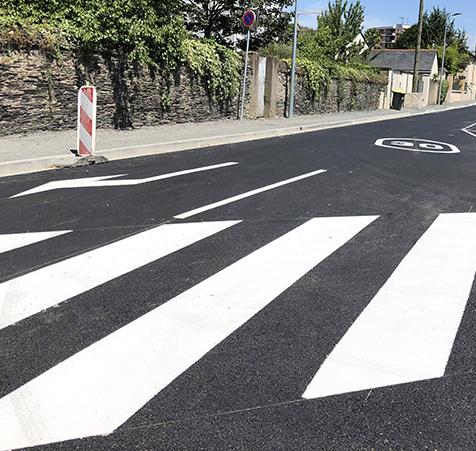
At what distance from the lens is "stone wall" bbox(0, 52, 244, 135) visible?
11.3 metres

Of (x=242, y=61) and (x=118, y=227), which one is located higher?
(x=242, y=61)

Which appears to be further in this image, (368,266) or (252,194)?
(252,194)

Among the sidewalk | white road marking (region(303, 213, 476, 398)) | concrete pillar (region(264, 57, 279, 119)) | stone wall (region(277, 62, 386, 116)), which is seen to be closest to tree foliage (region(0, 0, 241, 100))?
the sidewalk

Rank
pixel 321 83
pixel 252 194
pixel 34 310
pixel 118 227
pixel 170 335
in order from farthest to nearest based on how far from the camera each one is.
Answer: pixel 321 83
pixel 252 194
pixel 118 227
pixel 34 310
pixel 170 335

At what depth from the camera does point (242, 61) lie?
18.3 m

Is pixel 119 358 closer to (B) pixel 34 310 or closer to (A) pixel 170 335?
(A) pixel 170 335

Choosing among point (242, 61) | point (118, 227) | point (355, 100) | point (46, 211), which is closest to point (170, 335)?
point (118, 227)

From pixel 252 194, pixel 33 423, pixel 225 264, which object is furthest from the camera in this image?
pixel 252 194

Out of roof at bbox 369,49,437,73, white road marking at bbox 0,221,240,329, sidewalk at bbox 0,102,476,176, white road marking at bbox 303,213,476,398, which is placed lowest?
white road marking at bbox 303,213,476,398

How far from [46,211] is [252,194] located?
2.70 meters

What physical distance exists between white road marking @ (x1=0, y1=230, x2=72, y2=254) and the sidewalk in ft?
11.4

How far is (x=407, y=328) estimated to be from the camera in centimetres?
347

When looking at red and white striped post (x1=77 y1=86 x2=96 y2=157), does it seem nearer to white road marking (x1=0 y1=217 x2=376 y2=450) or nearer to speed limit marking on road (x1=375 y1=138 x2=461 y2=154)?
white road marking (x1=0 y1=217 x2=376 y2=450)

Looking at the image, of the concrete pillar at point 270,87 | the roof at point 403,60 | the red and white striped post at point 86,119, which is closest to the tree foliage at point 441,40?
the roof at point 403,60
